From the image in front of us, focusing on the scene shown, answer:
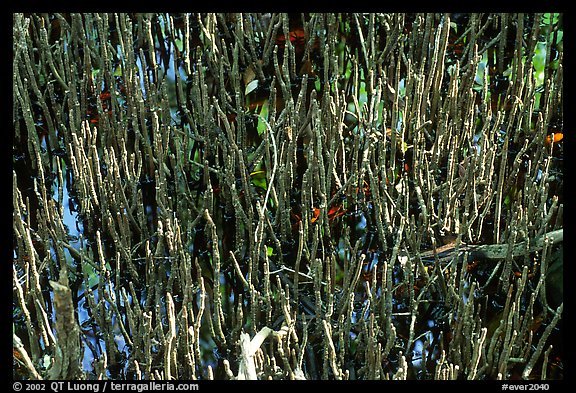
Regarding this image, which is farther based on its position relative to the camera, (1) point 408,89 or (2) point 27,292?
(1) point 408,89

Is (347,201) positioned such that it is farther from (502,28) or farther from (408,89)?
(502,28)

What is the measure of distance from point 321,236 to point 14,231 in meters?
0.87

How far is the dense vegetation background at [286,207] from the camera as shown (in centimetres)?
204

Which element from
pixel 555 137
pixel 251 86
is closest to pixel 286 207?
pixel 251 86

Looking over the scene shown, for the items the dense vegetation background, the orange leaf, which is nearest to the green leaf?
the dense vegetation background

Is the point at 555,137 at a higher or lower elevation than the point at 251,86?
lower

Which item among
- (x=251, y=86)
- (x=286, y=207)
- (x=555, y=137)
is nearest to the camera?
(x=286, y=207)

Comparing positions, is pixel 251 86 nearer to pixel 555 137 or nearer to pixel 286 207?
pixel 286 207

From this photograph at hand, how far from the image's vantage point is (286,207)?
245cm

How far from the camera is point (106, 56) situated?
113 inches

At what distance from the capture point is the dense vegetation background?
2039mm

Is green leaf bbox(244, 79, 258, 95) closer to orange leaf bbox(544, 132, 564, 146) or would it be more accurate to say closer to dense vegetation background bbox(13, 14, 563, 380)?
dense vegetation background bbox(13, 14, 563, 380)

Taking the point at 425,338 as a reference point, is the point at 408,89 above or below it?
above

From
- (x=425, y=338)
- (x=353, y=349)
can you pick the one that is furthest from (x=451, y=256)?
(x=353, y=349)
